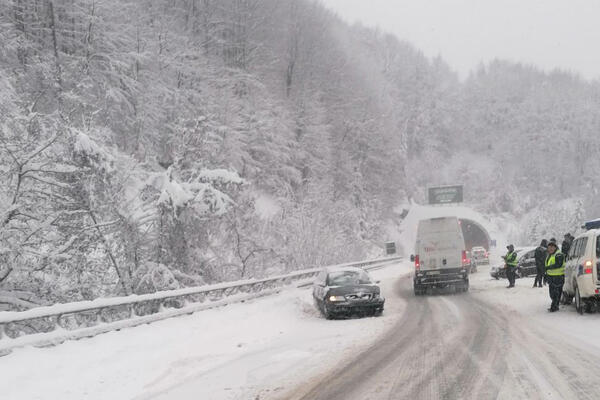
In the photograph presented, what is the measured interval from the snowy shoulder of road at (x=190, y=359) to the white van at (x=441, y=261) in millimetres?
7938

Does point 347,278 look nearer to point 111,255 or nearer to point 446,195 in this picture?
point 111,255

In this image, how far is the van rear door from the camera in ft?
74.1

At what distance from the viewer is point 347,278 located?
56.2 feet

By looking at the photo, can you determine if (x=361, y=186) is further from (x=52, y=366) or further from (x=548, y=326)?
(x=52, y=366)

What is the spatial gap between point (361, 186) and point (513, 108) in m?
114

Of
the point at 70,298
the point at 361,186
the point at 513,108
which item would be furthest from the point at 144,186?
the point at 513,108

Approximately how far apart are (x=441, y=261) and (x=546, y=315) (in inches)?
329

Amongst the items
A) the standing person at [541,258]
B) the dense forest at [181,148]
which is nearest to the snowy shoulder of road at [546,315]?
the standing person at [541,258]

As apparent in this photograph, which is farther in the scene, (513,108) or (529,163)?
(513,108)

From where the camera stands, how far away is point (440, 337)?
38.0 feet

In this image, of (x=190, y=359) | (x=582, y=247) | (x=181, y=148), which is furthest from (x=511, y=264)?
(x=190, y=359)

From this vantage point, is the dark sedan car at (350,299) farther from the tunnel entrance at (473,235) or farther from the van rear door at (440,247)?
the tunnel entrance at (473,235)

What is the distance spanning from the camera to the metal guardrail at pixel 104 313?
9594 mm

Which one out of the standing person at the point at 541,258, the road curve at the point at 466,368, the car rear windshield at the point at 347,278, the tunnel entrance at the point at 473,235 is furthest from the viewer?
the tunnel entrance at the point at 473,235
